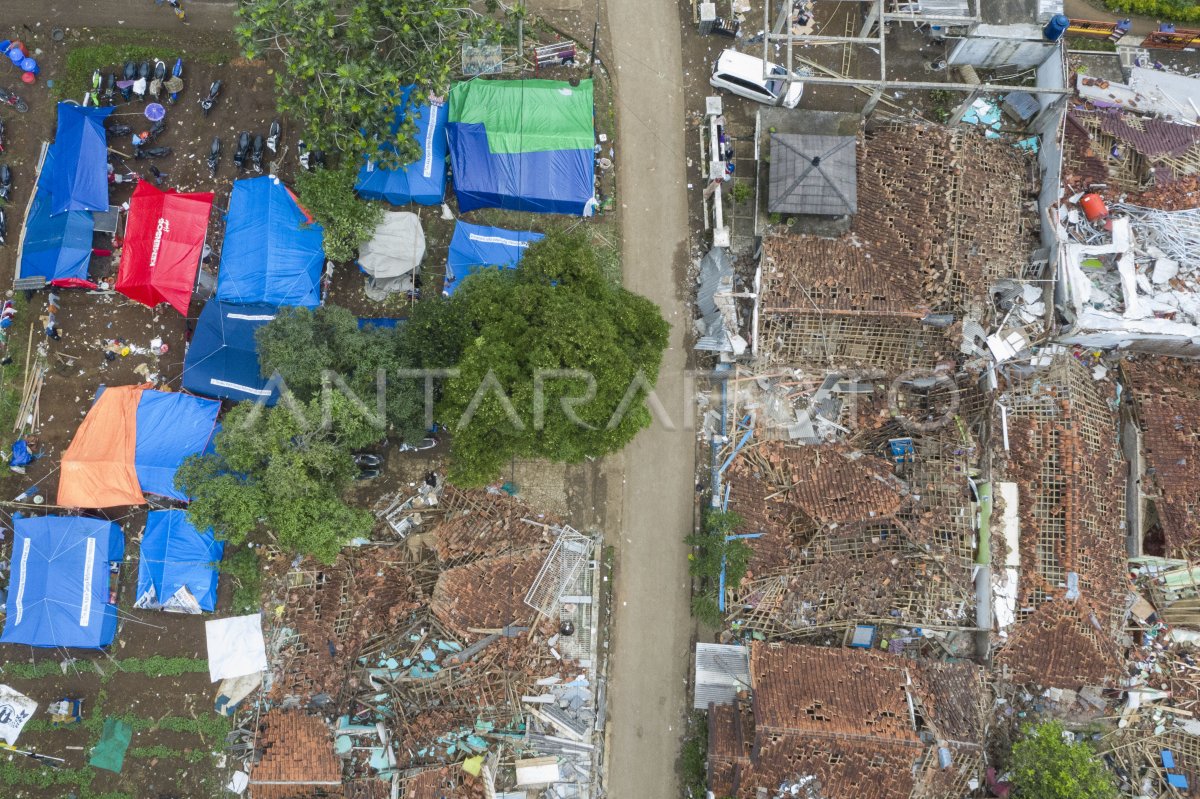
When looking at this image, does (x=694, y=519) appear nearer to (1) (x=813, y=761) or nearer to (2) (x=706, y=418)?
(2) (x=706, y=418)

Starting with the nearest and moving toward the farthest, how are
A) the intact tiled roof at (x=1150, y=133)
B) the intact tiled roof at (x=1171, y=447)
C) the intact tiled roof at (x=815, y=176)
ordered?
the intact tiled roof at (x=1171, y=447) < the intact tiled roof at (x=815, y=176) < the intact tiled roof at (x=1150, y=133)

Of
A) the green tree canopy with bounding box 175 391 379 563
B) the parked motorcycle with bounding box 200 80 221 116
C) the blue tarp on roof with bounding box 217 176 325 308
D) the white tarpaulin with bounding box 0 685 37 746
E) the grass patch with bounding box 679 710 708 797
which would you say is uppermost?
the parked motorcycle with bounding box 200 80 221 116

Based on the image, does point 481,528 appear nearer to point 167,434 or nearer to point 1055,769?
point 167,434

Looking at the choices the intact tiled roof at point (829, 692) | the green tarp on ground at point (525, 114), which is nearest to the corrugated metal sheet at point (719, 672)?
the intact tiled roof at point (829, 692)

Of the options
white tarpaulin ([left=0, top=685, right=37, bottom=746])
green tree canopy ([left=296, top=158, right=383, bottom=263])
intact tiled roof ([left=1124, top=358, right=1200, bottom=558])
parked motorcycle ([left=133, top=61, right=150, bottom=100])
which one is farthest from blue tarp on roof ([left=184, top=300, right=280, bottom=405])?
intact tiled roof ([left=1124, top=358, right=1200, bottom=558])

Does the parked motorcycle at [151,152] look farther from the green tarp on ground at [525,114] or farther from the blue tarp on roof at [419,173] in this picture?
the green tarp on ground at [525,114]

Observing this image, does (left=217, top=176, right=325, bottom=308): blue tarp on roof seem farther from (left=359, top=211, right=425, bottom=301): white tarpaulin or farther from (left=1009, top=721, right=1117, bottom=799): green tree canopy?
(left=1009, top=721, right=1117, bottom=799): green tree canopy

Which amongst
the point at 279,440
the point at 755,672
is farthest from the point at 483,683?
the point at 279,440
